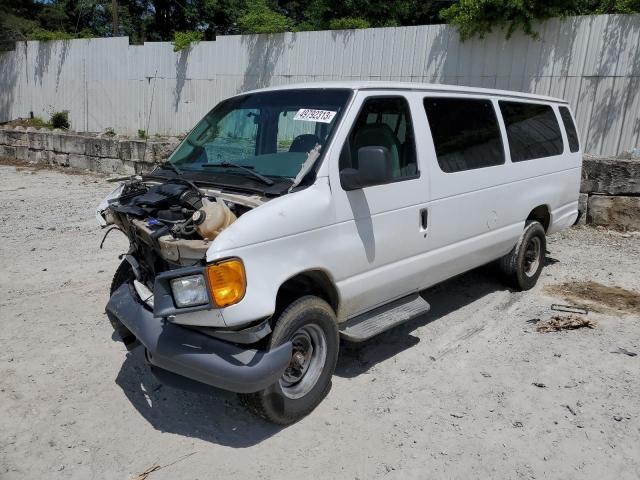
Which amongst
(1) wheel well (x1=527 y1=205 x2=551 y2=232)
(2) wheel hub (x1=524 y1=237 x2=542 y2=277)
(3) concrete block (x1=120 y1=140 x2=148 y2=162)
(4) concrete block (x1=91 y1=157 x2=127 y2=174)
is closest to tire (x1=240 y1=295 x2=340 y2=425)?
(2) wheel hub (x1=524 y1=237 x2=542 y2=277)

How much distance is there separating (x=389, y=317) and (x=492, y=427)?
103cm

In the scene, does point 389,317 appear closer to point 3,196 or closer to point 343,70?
Answer: point 343,70

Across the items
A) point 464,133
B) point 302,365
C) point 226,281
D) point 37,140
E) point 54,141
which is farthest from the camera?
point 37,140

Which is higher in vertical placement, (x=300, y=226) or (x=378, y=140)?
(x=378, y=140)

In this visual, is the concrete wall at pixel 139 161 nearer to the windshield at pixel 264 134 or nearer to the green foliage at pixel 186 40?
the green foliage at pixel 186 40

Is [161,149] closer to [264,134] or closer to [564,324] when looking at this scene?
[264,134]

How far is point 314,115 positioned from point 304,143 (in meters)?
0.22

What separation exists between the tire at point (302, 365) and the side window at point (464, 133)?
1.68 m

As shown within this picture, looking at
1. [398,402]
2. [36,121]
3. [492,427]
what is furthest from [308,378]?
[36,121]

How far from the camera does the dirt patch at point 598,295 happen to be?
5.54m

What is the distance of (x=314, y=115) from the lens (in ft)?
12.7

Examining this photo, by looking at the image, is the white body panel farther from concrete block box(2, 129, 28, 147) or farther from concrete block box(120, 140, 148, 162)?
concrete block box(2, 129, 28, 147)

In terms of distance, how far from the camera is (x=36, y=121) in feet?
55.4

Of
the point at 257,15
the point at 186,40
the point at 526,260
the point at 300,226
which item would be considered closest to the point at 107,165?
the point at 186,40
